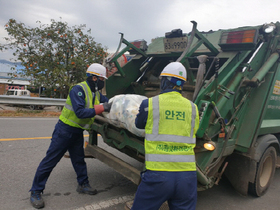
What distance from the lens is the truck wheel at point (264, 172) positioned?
3.40 m

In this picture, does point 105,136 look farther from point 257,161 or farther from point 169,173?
point 257,161

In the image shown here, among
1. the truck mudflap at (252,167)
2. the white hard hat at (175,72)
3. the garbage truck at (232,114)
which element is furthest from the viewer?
the truck mudflap at (252,167)

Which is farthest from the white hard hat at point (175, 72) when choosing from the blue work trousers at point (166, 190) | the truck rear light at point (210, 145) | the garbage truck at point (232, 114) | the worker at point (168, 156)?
the truck rear light at point (210, 145)

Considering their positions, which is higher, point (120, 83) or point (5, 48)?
point (5, 48)

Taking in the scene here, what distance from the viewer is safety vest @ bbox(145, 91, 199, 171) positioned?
1889mm

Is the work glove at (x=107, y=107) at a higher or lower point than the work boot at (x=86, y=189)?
higher

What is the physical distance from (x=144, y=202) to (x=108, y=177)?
6.90 feet

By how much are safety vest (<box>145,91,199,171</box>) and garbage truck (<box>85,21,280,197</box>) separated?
2.17 feet

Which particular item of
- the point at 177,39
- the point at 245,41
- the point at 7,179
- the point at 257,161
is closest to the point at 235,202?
Result: the point at 257,161

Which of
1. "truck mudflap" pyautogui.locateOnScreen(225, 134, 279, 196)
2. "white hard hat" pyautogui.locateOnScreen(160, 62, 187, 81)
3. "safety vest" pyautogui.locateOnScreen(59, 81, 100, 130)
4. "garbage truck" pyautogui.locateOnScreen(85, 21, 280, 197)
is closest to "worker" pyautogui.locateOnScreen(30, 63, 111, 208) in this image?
"safety vest" pyautogui.locateOnScreen(59, 81, 100, 130)

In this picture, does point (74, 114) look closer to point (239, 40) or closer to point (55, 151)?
point (55, 151)

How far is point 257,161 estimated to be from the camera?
329 cm

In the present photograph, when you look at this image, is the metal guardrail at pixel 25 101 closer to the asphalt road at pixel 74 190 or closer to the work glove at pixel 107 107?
the asphalt road at pixel 74 190

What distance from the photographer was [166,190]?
1.82 meters
